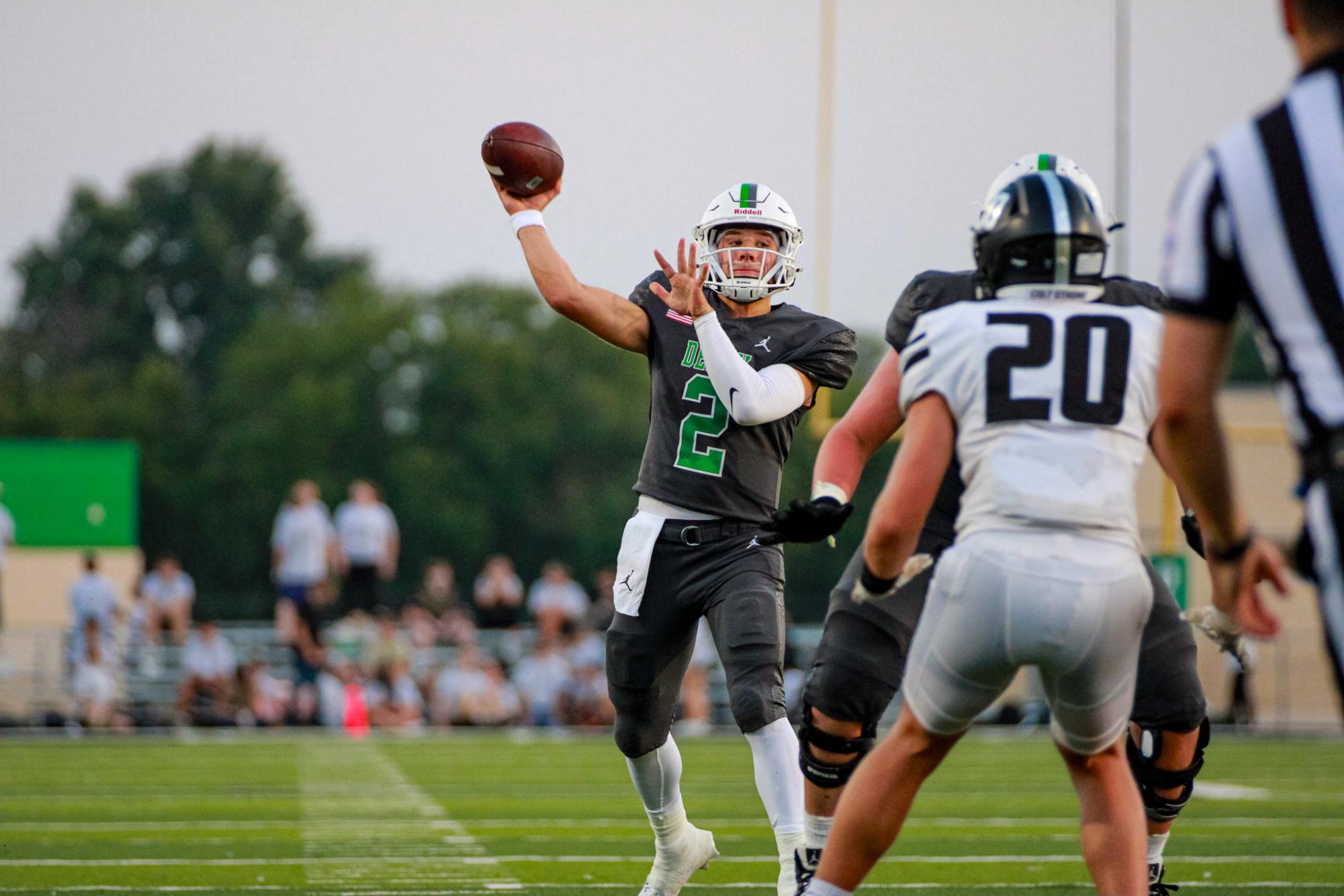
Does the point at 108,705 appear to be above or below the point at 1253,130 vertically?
below

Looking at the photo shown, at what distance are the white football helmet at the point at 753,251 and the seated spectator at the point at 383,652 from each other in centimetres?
1048

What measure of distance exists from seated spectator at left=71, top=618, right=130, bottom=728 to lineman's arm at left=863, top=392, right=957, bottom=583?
11992mm

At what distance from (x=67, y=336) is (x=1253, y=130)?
47323 millimetres

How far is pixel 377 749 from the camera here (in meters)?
11.4

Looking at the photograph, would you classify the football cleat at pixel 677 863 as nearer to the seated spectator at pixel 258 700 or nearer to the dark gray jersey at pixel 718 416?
the dark gray jersey at pixel 718 416

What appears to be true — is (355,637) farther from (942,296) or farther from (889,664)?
Answer: (942,296)

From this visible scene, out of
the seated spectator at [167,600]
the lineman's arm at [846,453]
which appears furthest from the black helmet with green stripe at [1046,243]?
the seated spectator at [167,600]

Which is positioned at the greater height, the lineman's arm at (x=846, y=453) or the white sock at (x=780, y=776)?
the lineman's arm at (x=846, y=453)

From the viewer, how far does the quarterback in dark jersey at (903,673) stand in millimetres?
3766

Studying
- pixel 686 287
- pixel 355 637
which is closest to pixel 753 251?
pixel 686 287

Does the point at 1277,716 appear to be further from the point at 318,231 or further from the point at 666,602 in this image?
the point at 318,231

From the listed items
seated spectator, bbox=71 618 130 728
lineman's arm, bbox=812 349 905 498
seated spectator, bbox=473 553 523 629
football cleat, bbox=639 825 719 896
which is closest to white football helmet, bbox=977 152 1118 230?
lineman's arm, bbox=812 349 905 498

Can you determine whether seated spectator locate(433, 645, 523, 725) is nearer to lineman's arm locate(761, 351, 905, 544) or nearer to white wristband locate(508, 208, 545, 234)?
white wristband locate(508, 208, 545, 234)

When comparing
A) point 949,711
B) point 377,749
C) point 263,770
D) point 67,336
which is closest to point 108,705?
point 377,749
